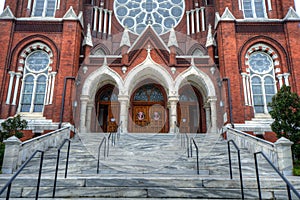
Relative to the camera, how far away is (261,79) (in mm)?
15797

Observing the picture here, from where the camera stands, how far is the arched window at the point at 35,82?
15336 mm

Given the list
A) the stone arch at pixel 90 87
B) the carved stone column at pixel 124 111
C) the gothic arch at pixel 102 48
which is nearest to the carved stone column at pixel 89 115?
the stone arch at pixel 90 87

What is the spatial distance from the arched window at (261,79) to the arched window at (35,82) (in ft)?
42.6

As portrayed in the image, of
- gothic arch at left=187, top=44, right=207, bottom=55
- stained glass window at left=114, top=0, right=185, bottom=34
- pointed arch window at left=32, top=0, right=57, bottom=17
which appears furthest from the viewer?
stained glass window at left=114, top=0, right=185, bottom=34

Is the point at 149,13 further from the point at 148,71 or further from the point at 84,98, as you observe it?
the point at 84,98

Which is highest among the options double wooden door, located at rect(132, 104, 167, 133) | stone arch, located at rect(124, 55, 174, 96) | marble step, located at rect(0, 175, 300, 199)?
stone arch, located at rect(124, 55, 174, 96)

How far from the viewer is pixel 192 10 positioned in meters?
21.1

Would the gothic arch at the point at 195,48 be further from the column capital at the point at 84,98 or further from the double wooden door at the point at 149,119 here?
the column capital at the point at 84,98

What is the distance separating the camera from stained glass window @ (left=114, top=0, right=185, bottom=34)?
2089cm

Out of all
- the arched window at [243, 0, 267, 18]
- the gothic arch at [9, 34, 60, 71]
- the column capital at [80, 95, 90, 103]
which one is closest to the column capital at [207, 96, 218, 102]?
the arched window at [243, 0, 267, 18]

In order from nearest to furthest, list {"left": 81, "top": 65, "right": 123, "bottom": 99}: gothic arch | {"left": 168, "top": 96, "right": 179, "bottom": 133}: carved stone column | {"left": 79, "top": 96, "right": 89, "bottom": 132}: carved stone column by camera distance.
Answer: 1. {"left": 168, "top": 96, "right": 179, "bottom": 133}: carved stone column
2. {"left": 79, "top": 96, "right": 89, "bottom": 132}: carved stone column
3. {"left": 81, "top": 65, "right": 123, "bottom": 99}: gothic arch

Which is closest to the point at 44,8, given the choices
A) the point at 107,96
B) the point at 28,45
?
the point at 28,45

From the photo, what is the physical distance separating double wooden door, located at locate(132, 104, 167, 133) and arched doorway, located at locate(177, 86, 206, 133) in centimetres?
129

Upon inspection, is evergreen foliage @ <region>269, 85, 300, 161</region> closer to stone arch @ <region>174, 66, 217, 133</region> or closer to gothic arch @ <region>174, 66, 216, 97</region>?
stone arch @ <region>174, 66, 217, 133</region>
